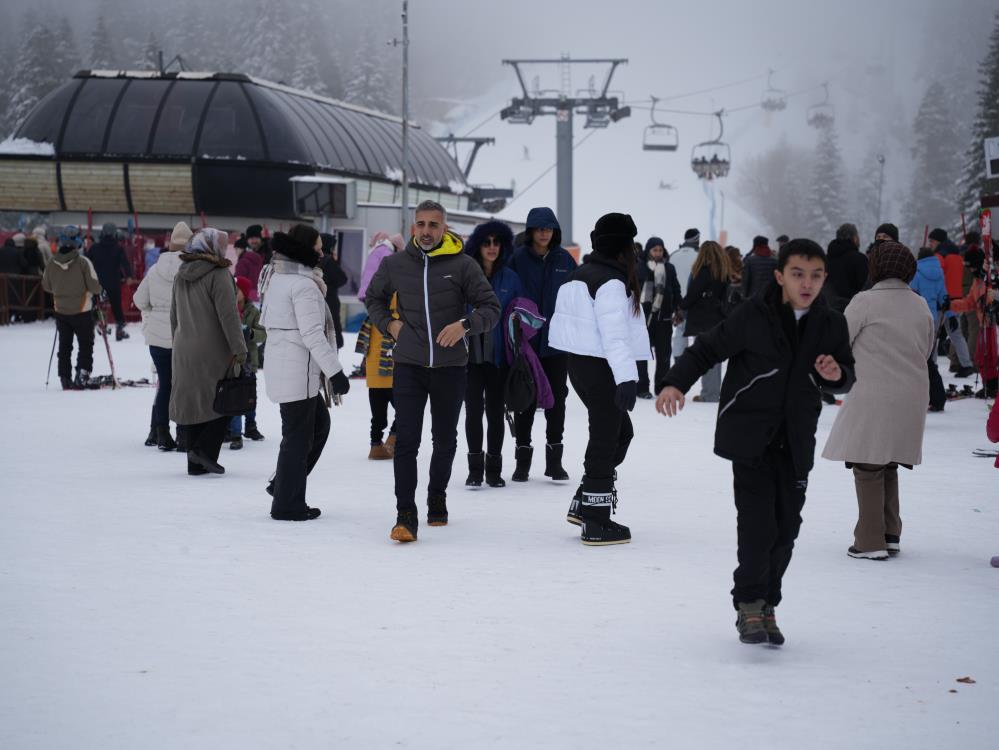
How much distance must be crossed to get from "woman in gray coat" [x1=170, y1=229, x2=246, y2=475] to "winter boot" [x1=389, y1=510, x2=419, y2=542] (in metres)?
2.62

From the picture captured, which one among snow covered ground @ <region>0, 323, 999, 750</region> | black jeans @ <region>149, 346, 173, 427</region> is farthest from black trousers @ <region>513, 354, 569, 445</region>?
black jeans @ <region>149, 346, 173, 427</region>

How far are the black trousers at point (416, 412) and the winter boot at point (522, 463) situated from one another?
2014 mm

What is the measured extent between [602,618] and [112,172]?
39250 mm

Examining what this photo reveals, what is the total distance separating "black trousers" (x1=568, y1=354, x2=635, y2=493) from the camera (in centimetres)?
725

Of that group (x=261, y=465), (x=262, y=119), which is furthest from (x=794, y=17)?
(x=261, y=465)

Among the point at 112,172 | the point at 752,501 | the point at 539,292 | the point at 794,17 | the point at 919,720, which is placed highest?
the point at 794,17

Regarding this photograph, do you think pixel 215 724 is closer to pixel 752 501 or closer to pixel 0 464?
pixel 752 501

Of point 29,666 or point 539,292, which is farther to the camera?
point 539,292

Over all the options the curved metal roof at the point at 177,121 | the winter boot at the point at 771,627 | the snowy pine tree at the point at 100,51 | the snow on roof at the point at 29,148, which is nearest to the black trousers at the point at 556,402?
the winter boot at the point at 771,627

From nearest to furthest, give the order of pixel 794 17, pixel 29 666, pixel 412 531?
pixel 29 666
pixel 412 531
pixel 794 17

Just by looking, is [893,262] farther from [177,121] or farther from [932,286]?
[177,121]

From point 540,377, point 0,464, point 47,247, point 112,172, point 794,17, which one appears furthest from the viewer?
point 794,17

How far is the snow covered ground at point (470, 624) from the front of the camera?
4.23 meters

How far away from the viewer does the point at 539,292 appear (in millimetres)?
9414
